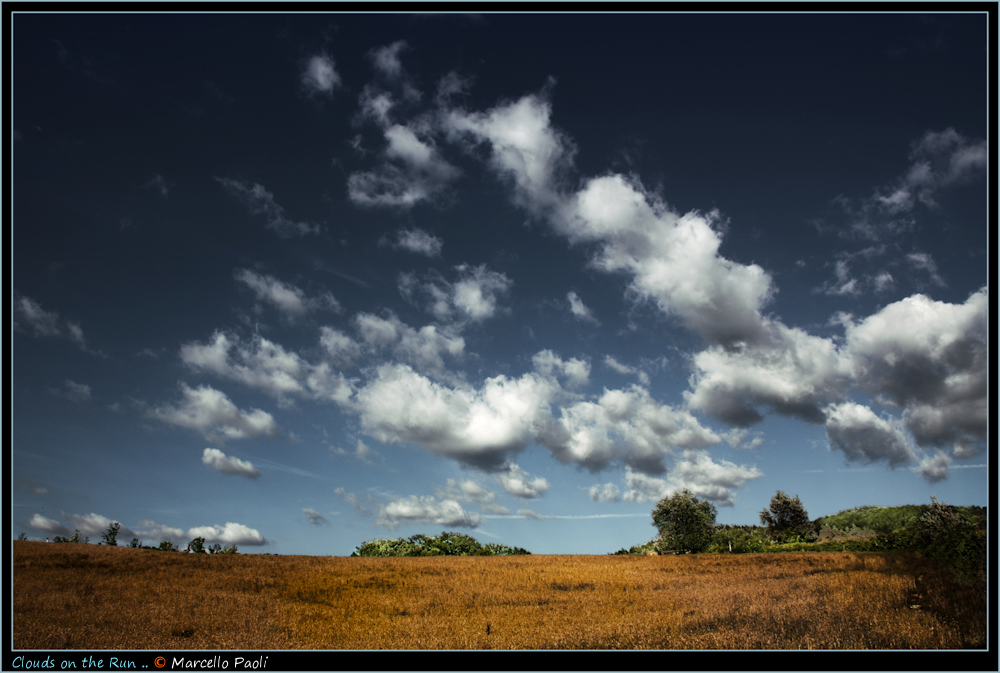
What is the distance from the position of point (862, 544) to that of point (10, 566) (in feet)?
115

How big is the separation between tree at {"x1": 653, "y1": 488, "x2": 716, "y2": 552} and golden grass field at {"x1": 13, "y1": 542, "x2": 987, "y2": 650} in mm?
17485

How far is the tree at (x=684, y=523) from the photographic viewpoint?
37406mm

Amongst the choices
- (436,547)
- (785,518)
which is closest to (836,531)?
(785,518)

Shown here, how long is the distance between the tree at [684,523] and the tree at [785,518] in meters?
11.6

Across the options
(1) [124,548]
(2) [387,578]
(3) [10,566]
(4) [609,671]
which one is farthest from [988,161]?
(1) [124,548]

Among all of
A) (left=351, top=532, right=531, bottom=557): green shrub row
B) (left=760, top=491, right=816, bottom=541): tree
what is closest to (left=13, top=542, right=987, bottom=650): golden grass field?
(left=351, top=532, right=531, bottom=557): green shrub row

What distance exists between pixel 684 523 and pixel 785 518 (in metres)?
16.6

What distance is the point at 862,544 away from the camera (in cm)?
2597

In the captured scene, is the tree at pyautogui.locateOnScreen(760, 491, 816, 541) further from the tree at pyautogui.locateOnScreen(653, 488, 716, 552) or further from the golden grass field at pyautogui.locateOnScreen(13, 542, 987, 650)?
the golden grass field at pyautogui.locateOnScreen(13, 542, 987, 650)

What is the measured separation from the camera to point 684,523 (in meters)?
39.2

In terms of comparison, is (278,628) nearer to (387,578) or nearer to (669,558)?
(387,578)

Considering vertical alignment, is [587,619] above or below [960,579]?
below

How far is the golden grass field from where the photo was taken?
11.8 m

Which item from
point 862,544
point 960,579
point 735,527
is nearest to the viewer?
point 960,579
